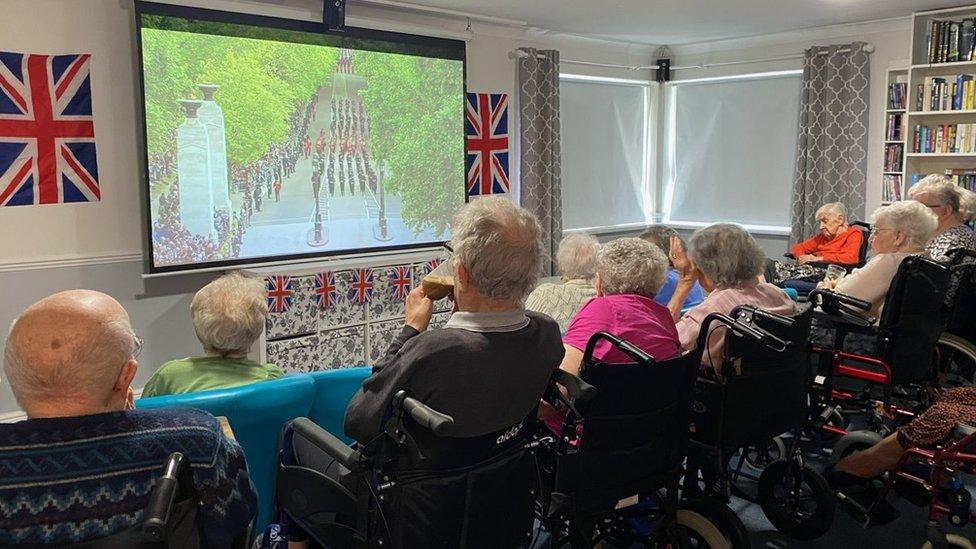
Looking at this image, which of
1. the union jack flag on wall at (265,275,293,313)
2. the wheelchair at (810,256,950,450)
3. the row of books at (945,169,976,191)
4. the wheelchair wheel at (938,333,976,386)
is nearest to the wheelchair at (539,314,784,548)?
the wheelchair at (810,256,950,450)

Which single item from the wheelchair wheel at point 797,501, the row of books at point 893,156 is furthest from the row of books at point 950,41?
the wheelchair wheel at point 797,501

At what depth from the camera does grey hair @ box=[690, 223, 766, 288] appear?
2664 millimetres

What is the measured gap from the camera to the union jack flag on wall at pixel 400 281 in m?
5.19

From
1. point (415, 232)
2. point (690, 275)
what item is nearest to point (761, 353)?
point (690, 275)

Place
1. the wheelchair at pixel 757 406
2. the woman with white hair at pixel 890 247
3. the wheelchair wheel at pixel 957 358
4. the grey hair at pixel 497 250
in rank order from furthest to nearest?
the wheelchair wheel at pixel 957 358 → the woman with white hair at pixel 890 247 → the wheelchair at pixel 757 406 → the grey hair at pixel 497 250

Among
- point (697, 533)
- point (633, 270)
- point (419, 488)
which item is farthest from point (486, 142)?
point (419, 488)

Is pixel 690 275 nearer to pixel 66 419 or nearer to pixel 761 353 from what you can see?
pixel 761 353

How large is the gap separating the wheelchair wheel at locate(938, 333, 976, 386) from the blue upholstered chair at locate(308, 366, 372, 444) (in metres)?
3.11

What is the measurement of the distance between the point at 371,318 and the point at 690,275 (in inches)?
99.7

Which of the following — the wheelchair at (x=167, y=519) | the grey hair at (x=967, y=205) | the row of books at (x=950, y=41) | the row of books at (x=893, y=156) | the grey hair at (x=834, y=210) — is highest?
the row of books at (x=950, y=41)

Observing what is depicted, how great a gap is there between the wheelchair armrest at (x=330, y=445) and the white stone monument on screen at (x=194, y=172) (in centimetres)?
303

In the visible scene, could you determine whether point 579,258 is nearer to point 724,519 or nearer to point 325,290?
point 724,519

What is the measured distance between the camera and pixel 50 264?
4066 millimetres

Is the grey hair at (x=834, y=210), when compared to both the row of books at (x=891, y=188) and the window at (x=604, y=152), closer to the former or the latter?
the row of books at (x=891, y=188)
